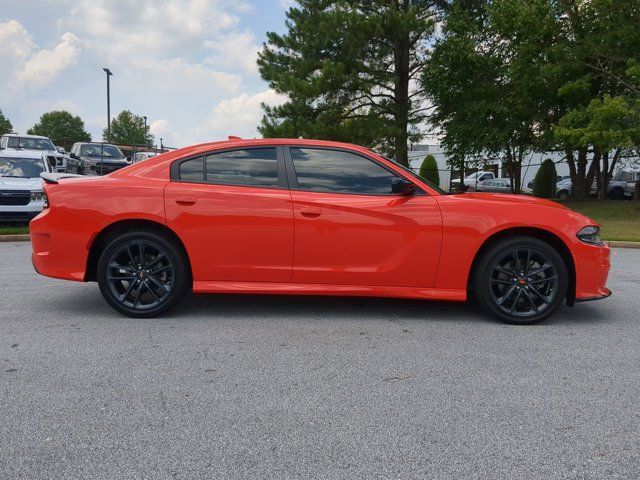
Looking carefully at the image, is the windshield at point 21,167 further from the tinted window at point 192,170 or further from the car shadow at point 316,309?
the tinted window at point 192,170

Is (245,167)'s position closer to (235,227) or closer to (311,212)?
(235,227)

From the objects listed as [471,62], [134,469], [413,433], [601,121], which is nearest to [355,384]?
[413,433]

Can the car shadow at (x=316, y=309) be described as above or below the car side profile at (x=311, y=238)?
below

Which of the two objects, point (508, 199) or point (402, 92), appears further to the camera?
point (402, 92)

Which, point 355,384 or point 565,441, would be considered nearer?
point 565,441

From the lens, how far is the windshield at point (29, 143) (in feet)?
66.8

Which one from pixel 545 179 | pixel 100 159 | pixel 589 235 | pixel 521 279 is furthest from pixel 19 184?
pixel 545 179

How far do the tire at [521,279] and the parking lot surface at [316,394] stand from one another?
0.50 feet

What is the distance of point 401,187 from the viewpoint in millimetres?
4316

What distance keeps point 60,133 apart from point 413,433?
108 meters

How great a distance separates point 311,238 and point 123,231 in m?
1.67

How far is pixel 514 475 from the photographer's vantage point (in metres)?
2.21

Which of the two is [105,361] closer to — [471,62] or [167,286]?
[167,286]

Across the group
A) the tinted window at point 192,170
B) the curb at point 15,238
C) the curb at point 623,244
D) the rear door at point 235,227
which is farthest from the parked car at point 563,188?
the tinted window at point 192,170
